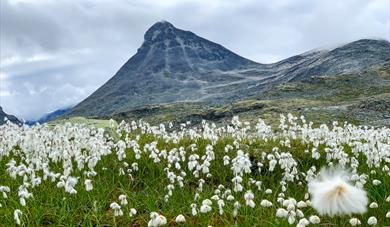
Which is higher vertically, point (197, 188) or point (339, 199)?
point (339, 199)

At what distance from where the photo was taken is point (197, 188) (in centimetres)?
1027

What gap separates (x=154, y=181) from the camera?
11562 millimetres

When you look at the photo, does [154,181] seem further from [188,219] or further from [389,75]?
[389,75]

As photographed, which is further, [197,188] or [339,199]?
[197,188]

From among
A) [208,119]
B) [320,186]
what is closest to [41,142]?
[320,186]

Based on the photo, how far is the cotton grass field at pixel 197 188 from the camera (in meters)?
7.26

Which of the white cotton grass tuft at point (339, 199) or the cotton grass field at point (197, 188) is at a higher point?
the white cotton grass tuft at point (339, 199)

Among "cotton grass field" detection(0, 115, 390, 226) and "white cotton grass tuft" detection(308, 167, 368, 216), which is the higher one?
"white cotton grass tuft" detection(308, 167, 368, 216)

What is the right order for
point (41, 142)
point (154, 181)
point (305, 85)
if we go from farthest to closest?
point (305, 85) < point (41, 142) < point (154, 181)

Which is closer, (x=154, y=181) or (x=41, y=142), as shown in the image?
(x=154, y=181)

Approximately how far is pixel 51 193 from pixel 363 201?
6.66 metres

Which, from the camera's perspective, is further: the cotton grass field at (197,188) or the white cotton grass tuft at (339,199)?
the cotton grass field at (197,188)

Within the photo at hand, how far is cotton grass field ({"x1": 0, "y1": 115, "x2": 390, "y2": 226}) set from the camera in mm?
7258

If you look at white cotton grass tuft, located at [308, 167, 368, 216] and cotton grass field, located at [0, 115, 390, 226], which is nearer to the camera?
white cotton grass tuft, located at [308, 167, 368, 216]
